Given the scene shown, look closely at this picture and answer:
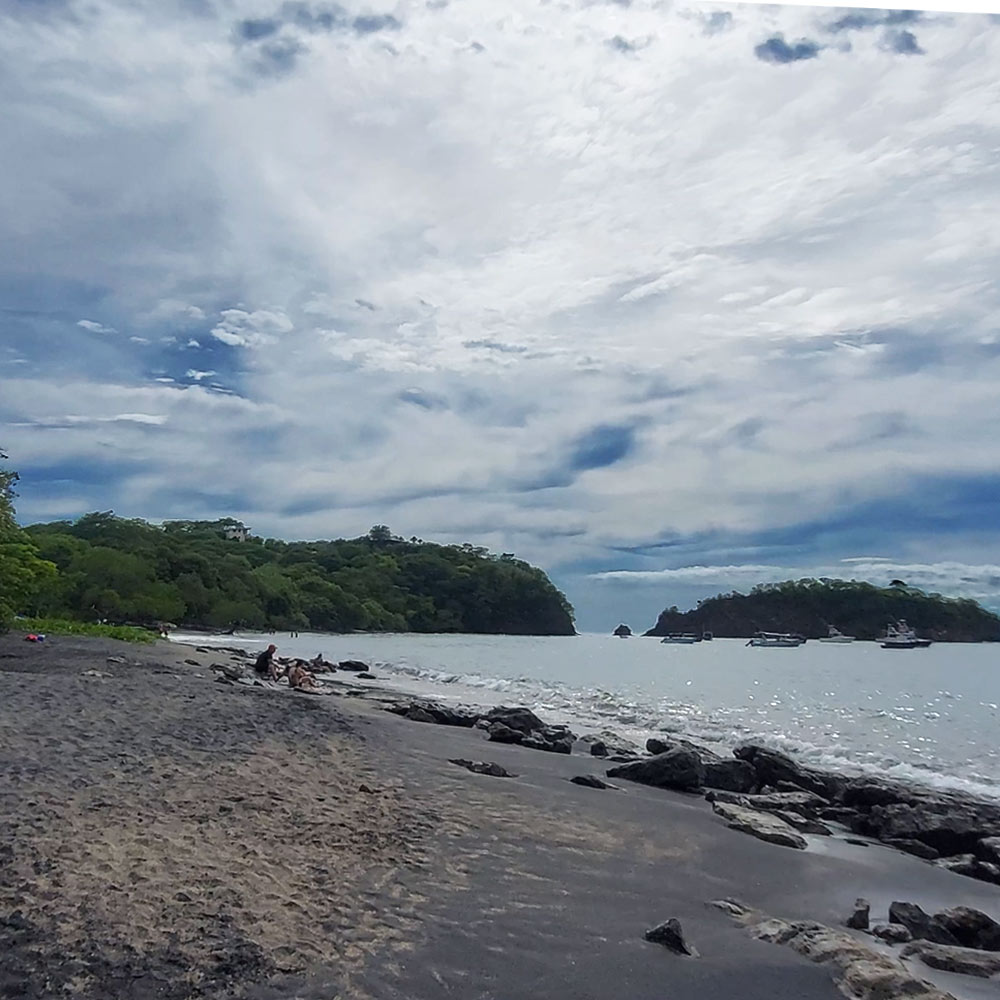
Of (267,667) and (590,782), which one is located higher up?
(267,667)

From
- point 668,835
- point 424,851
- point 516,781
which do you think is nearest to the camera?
point 424,851

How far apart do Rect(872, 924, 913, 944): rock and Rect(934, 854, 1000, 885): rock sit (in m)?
2.51

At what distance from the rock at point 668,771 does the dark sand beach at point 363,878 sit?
36 centimetres

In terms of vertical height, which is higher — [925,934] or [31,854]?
[31,854]

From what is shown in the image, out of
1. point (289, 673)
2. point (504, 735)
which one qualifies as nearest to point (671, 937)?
point (504, 735)

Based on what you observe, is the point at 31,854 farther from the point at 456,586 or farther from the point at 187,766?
the point at 456,586

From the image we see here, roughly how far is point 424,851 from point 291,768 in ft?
9.22

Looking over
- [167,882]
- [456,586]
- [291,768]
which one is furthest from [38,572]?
[456,586]

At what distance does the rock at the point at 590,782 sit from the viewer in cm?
1043

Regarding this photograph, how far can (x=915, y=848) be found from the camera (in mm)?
8820

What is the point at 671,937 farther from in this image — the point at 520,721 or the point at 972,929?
the point at 520,721

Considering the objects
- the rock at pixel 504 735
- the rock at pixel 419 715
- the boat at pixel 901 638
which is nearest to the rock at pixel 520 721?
the rock at pixel 504 735

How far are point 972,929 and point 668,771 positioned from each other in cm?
541

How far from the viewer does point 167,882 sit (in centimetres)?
514
